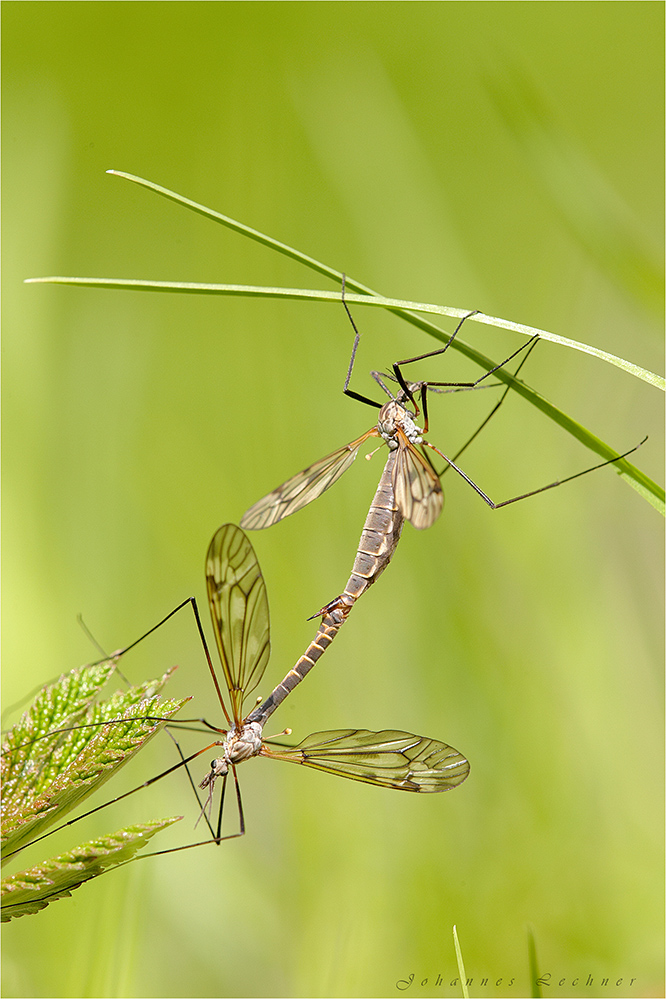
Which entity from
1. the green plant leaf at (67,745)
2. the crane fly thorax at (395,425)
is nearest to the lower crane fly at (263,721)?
the green plant leaf at (67,745)

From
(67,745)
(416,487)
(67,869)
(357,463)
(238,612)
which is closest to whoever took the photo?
(67,869)

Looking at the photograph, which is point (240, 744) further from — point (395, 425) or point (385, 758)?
point (395, 425)

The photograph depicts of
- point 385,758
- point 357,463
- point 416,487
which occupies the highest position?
point 357,463

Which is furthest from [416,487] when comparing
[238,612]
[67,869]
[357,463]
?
[357,463]

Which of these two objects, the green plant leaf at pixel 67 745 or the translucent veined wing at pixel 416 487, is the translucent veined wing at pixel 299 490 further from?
the green plant leaf at pixel 67 745

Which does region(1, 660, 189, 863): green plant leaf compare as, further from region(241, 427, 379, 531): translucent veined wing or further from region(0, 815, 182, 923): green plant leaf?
region(241, 427, 379, 531): translucent veined wing

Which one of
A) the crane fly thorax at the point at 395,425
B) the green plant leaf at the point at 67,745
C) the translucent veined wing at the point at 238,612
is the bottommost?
the green plant leaf at the point at 67,745

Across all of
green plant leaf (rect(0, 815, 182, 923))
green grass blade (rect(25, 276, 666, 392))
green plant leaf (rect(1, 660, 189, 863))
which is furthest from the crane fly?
green plant leaf (rect(0, 815, 182, 923))
